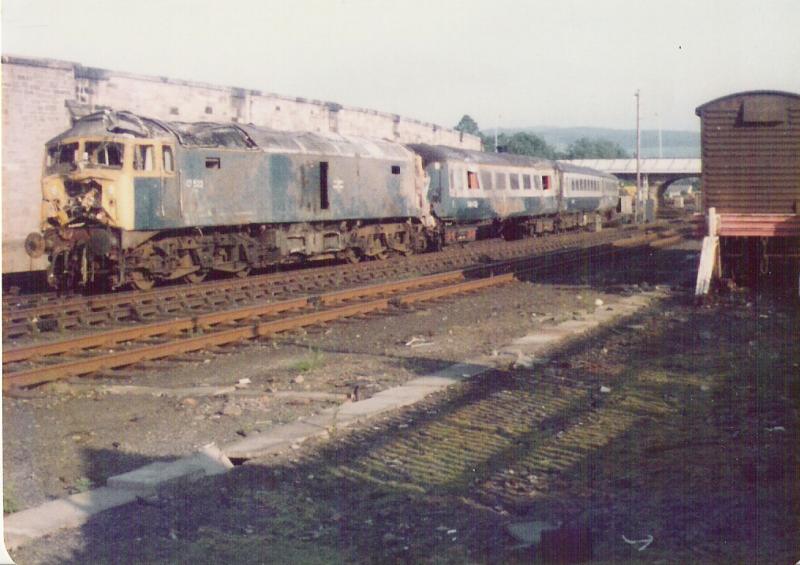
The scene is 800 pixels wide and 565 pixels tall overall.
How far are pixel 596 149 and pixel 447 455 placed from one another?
128845 millimetres

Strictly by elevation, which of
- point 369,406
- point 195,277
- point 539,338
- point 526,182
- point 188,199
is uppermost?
point 526,182

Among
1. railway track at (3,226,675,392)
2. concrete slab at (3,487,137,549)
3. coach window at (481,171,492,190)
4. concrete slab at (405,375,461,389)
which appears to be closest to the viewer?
concrete slab at (3,487,137,549)

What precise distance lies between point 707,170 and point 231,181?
29.8ft

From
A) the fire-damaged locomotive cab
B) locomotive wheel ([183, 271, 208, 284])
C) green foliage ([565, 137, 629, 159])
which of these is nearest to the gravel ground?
the fire-damaged locomotive cab

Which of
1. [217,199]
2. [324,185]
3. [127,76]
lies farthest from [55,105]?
[217,199]

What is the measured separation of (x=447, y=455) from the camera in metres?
6.52

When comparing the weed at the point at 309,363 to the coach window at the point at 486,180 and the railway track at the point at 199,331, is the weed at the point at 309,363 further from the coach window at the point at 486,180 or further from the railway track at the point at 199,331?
the coach window at the point at 486,180

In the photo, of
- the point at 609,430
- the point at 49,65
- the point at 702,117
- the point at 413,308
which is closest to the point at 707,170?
the point at 702,117

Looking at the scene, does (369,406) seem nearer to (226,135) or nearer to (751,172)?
(226,135)

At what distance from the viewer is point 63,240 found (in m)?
15.3

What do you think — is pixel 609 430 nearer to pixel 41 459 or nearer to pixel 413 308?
pixel 41 459

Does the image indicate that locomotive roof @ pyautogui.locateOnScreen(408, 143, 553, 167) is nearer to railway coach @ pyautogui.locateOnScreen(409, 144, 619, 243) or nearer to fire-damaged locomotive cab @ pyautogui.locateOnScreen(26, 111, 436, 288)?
railway coach @ pyautogui.locateOnScreen(409, 144, 619, 243)

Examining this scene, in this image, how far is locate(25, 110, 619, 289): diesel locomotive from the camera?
15.2 m

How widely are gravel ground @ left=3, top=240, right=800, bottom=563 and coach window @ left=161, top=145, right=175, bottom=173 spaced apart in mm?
5693
